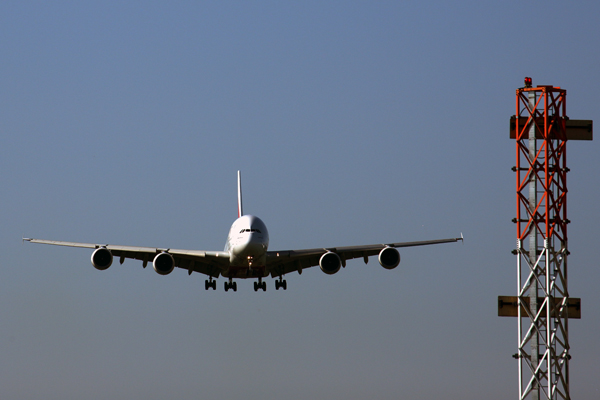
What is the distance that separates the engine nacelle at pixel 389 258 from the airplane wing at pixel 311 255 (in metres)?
0.79

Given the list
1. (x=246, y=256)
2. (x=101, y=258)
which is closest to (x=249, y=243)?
(x=246, y=256)

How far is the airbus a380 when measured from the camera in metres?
48.4

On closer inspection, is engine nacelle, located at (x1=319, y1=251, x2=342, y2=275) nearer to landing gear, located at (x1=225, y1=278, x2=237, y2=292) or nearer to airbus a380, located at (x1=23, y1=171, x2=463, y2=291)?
airbus a380, located at (x1=23, y1=171, x2=463, y2=291)

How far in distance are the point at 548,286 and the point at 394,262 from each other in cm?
909

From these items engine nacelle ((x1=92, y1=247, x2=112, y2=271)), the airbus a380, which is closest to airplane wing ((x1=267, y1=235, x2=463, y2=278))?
the airbus a380

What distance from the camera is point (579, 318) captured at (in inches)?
1932

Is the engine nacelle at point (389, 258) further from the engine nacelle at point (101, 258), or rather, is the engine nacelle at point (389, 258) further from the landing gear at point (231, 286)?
the engine nacelle at point (101, 258)

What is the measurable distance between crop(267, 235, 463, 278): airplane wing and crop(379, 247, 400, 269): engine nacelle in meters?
0.79

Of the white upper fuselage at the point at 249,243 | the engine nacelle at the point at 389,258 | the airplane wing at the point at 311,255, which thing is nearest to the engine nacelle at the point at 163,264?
the white upper fuselage at the point at 249,243

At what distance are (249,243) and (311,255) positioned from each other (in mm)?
7577

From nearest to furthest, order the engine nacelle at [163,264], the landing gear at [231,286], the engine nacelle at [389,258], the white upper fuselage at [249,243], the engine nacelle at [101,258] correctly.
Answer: the white upper fuselage at [249,243]
the engine nacelle at [101,258]
the engine nacelle at [163,264]
the engine nacelle at [389,258]
the landing gear at [231,286]

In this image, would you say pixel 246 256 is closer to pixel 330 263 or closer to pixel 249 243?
pixel 249 243

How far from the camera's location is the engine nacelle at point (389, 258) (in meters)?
51.9

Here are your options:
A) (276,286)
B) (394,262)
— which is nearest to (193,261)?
(276,286)
